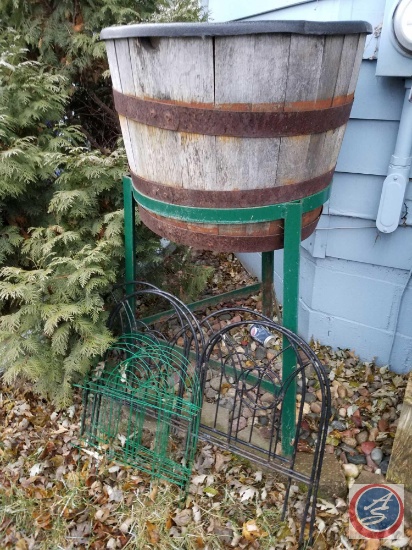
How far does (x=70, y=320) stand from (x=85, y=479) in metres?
0.73

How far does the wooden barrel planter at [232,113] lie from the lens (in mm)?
1164

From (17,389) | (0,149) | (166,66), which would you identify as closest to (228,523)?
(17,389)

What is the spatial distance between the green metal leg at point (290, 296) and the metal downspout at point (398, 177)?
31.0 inches

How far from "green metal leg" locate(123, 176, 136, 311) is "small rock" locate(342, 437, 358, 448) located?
1280mm

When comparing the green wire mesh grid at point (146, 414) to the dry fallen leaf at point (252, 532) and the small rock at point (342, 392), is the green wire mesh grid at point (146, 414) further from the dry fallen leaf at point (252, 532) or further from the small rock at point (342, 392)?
the small rock at point (342, 392)

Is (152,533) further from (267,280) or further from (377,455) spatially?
(267,280)

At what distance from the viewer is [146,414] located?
6.55ft

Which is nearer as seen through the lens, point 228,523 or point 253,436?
point 228,523

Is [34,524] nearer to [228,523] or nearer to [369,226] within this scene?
[228,523]

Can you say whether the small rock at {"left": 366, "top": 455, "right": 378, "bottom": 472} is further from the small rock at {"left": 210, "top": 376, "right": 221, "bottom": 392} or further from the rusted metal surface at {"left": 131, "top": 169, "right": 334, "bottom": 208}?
the rusted metal surface at {"left": 131, "top": 169, "right": 334, "bottom": 208}

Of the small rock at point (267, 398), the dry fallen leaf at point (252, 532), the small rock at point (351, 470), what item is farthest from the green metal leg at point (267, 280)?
the dry fallen leaf at point (252, 532)

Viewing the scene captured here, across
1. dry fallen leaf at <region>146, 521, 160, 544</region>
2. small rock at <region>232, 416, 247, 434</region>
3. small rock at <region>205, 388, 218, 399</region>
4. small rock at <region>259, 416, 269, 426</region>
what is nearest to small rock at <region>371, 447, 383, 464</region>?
small rock at <region>259, 416, 269, 426</region>

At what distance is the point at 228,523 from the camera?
169cm

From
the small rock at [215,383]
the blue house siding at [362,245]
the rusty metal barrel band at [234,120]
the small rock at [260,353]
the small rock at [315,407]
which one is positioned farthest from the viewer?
the small rock at [260,353]
